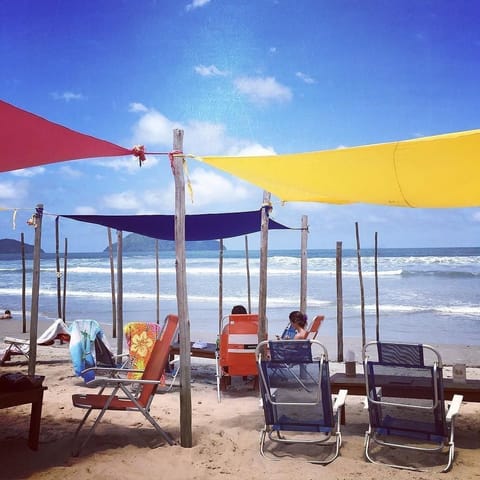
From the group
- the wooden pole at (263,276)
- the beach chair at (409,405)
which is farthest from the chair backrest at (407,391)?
the wooden pole at (263,276)

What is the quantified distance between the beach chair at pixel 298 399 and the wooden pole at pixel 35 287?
256cm

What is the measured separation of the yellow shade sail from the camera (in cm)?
400

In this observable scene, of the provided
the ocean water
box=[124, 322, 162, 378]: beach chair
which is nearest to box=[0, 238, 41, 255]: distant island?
the ocean water

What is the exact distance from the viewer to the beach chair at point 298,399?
404 centimetres

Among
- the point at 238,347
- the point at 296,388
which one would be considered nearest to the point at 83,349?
the point at 238,347

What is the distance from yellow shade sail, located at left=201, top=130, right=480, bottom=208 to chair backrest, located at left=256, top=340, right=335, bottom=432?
1.24m

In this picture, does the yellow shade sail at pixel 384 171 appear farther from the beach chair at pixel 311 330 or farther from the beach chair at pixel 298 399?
the beach chair at pixel 311 330

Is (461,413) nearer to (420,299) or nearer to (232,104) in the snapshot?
(420,299)

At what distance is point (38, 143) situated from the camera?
3.90 meters

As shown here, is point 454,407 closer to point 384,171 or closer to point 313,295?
point 384,171

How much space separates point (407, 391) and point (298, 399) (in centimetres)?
69

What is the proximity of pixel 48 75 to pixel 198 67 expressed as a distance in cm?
791

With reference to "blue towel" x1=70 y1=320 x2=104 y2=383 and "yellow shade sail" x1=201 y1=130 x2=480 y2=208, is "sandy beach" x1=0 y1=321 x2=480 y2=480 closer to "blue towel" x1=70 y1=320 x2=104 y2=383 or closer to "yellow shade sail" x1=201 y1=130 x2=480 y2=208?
"blue towel" x1=70 y1=320 x2=104 y2=383

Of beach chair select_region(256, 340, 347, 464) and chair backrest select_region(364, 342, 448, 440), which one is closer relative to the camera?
chair backrest select_region(364, 342, 448, 440)
